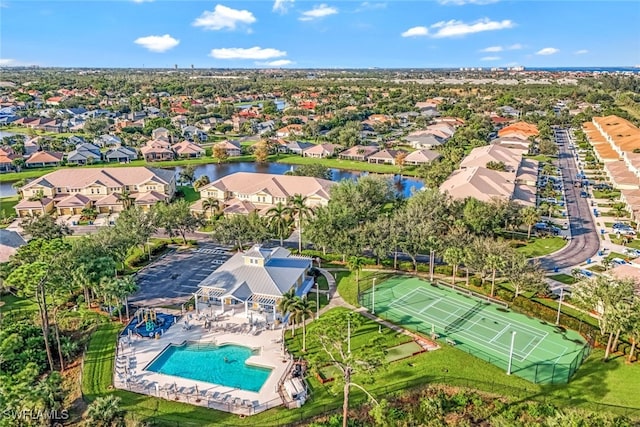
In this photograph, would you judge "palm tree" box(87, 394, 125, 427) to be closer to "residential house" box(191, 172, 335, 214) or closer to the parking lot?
the parking lot

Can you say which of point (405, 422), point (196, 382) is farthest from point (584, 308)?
point (196, 382)

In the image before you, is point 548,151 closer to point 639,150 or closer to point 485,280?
point 639,150

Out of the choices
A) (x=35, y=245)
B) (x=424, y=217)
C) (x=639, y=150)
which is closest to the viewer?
(x=35, y=245)

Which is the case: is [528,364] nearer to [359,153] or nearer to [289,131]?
[359,153]

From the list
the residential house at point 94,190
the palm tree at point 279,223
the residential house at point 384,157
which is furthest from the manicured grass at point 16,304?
the residential house at point 384,157

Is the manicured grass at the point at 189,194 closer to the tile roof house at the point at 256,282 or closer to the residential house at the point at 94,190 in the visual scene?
the residential house at the point at 94,190

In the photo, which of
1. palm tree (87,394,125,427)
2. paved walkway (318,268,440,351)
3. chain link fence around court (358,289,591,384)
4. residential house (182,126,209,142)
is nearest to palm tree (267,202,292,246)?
paved walkway (318,268,440,351)
